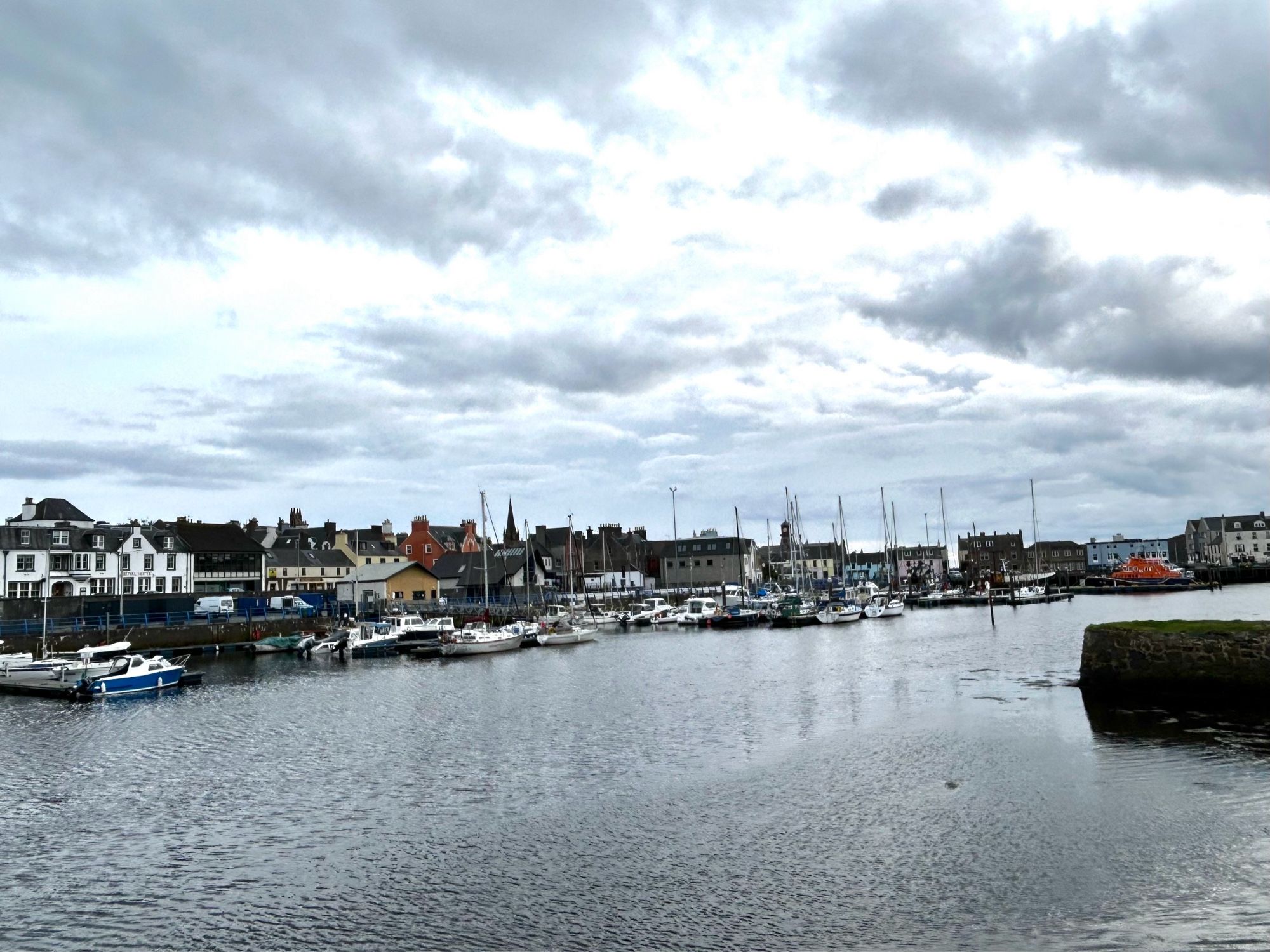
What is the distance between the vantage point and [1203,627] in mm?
34906

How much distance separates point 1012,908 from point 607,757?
16184mm

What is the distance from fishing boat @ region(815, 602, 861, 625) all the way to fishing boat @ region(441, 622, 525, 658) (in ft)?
119

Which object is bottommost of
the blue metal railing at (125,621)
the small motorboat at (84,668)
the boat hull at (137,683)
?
the boat hull at (137,683)

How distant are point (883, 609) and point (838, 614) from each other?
1004 centimetres

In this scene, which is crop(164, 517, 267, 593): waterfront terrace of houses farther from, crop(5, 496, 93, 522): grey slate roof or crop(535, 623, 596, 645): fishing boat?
crop(535, 623, 596, 645): fishing boat

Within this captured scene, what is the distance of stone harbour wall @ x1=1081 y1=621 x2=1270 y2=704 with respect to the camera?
32.8 metres

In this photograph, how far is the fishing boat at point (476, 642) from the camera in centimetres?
7619

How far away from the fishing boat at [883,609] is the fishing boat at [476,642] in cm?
4510

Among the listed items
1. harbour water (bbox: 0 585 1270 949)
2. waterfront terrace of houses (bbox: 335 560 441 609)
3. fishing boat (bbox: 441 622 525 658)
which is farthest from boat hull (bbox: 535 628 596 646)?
harbour water (bbox: 0 585 1270 949)

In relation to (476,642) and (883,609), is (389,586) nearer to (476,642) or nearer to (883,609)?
(476,642)

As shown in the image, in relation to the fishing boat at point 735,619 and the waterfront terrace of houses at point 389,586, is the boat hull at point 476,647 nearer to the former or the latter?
the fishing boat at point 735,619

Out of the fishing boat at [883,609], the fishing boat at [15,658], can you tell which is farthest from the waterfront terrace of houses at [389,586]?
the fishing boat at [15,658]

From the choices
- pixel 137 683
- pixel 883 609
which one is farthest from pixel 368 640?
pixel 883 609

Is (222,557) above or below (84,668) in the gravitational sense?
above
